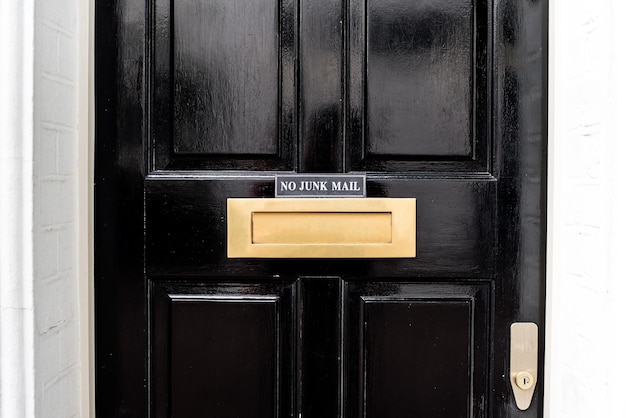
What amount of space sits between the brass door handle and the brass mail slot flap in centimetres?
30

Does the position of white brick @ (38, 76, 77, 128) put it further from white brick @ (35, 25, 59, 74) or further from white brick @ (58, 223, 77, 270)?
white brick @ (58, 223, 77, 270)

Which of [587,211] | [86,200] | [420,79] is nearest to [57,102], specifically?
[86,200]

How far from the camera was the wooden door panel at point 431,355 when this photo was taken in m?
1.21

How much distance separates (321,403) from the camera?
1.22 meters

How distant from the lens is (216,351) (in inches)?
48.0

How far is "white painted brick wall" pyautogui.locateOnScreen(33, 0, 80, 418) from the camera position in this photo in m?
1.06

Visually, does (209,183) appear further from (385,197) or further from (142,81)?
(385,197)

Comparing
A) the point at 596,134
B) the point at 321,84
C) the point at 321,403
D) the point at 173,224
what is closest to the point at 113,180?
the point at 173,224

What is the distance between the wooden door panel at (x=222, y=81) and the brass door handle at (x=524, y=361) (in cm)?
63

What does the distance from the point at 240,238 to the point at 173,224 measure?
0.15m

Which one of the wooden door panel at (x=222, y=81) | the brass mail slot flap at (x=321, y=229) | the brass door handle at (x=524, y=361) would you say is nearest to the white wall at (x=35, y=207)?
the wooden door panel at (x=222, y=81)

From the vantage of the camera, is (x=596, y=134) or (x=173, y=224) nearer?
(x=596, y=134)

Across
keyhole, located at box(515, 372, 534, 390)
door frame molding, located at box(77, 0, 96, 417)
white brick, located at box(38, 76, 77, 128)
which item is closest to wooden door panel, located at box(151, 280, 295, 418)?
door frame molding, located at box(77, 0, 96, 417)

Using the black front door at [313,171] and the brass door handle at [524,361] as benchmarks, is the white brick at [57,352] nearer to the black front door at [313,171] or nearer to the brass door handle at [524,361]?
the black front door at [313,171]
